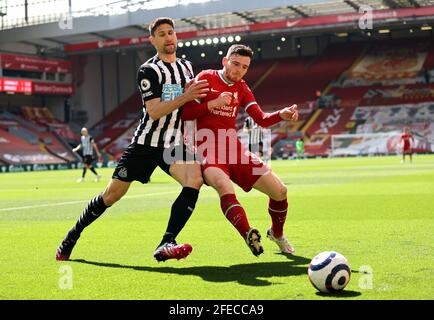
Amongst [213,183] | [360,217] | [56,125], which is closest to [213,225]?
[360,217]

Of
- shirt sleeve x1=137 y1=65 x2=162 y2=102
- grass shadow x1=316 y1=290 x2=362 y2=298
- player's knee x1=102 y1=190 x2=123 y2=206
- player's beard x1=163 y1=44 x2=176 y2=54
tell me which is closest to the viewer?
grass shadow x1=316 y1=290 x2=362 y2=298

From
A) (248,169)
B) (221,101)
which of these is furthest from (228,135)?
(221,101)

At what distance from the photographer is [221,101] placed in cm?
629

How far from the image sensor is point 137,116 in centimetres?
5950

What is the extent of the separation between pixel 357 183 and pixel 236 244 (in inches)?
464

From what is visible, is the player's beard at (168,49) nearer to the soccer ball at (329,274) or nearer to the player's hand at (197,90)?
the player's hand at (197,90)

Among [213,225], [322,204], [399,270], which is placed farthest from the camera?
[322,204]

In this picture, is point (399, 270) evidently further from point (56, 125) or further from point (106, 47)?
point (56, 125)

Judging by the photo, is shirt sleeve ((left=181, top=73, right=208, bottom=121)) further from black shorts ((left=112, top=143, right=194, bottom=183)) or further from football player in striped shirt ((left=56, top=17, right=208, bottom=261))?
black shorts ((left=112, top=143, right=194, bottom=183))

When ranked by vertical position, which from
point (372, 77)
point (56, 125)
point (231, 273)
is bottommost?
point (56, 125)

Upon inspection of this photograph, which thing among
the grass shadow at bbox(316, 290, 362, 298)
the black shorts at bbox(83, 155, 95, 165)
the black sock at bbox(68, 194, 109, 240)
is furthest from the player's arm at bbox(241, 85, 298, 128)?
the black shorts at bbox(83, 155, 95, 165)

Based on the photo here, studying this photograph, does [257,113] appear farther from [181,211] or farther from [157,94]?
[181,211]

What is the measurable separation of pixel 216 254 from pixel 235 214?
929 millimetres

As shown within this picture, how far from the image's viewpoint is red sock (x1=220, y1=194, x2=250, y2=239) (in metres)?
6.00
